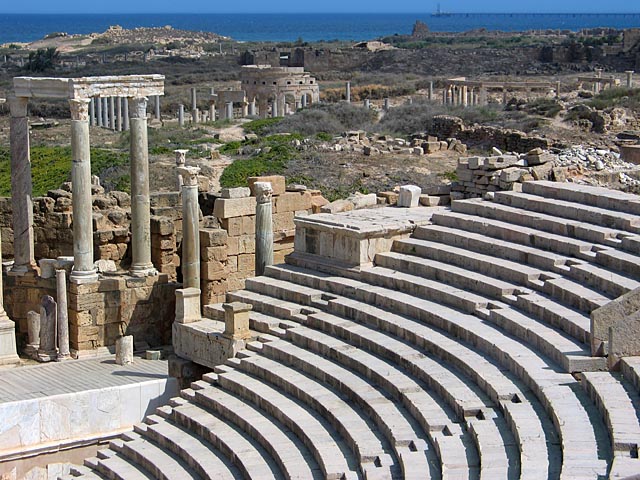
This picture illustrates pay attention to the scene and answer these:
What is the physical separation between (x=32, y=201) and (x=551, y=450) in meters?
13.6

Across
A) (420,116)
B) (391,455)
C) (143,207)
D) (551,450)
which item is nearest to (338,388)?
(391,455)

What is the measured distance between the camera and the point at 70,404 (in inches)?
786

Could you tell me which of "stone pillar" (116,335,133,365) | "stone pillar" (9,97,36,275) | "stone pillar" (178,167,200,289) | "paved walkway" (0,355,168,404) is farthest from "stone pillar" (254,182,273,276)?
"stone pillar" (9,97,36,275)

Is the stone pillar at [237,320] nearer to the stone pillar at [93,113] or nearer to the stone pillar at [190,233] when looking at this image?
the stone pillar at [190,233]

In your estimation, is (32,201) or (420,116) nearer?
(32,201)

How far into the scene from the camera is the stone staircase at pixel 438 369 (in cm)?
1432

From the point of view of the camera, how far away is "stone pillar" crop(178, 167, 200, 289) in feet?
73.7

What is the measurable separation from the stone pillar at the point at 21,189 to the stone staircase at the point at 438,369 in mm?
4069

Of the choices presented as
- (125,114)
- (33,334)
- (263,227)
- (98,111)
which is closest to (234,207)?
(263,227)

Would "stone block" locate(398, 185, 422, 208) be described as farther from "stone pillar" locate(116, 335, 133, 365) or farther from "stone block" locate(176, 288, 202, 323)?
"stone pillar" locate(116, 335, 133, 365)

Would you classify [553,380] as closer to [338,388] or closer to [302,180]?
[338,388]

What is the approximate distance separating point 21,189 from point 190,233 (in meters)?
3.09

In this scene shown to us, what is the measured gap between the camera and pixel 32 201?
2480cm

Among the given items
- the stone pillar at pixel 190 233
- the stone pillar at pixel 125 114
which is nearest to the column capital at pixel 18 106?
the stone pillar at pixel 190 233
